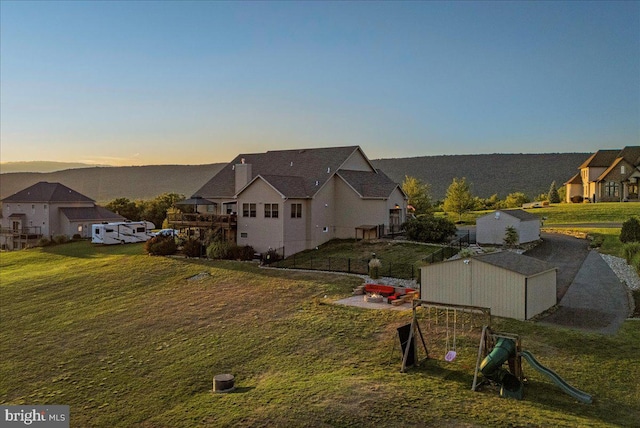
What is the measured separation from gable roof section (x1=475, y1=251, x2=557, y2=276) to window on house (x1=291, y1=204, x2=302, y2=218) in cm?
1687

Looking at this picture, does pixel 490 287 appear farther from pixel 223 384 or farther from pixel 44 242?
pixel 44 242

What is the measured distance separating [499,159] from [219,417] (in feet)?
503

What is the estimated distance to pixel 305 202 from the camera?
3597cm

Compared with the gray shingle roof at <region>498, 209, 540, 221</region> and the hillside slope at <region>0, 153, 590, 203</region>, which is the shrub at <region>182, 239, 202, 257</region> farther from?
the hillside slope at <region>0, 153, 590, 203</region>

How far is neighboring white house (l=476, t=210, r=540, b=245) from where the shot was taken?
33219 millimetres

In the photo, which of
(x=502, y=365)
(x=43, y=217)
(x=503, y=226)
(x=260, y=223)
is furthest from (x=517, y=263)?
(x=43, y=217)

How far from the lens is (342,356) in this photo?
52.8 ft

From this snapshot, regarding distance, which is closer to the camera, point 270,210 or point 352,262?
point 352,262

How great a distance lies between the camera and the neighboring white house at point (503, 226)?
109 feet

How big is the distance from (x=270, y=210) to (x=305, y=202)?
8.84 ft

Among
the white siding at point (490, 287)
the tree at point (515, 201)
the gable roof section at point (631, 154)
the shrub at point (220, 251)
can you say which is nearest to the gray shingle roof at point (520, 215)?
the white siding at point (490, 287)

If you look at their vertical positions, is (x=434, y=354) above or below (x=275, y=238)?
below

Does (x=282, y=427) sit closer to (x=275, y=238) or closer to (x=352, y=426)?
(x=352, y=426)

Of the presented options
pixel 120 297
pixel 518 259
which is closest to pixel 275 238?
→ pixel 120 297
